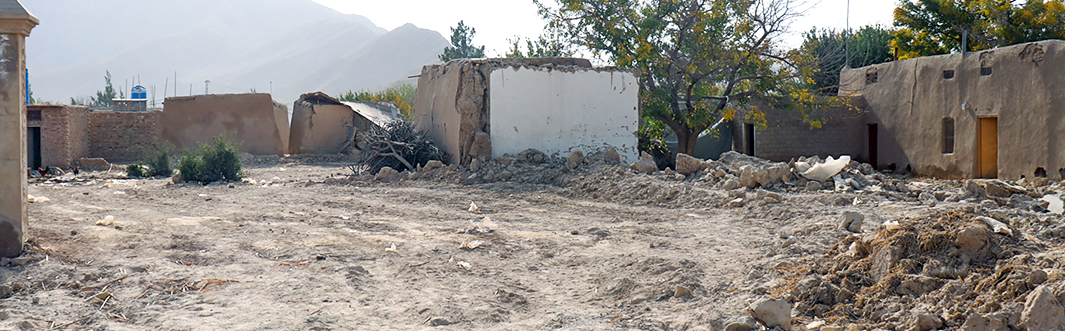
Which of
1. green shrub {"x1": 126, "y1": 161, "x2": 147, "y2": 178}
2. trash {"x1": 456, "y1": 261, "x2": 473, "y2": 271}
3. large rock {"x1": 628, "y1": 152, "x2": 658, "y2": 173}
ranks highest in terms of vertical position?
large rock {"x1": 628, "y1": 152, "x2": 658, "y2": 173}

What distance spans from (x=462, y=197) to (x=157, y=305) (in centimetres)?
517

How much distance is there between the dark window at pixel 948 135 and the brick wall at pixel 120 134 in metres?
17.0

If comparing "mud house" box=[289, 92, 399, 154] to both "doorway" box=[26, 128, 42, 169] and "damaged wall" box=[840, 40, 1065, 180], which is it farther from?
"damaged wall" box=[840, 40, 1065, 180]

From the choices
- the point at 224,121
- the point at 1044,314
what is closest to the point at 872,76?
the point at 1044,314

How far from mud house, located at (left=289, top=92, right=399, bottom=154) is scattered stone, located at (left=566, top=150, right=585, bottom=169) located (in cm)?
930

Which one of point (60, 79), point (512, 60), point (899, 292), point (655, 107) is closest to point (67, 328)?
point (899, 292)

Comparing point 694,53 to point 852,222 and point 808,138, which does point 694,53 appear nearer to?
point 808,138

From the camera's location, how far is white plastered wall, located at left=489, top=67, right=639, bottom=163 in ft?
36.7

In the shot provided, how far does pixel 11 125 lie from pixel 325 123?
14.9 metres

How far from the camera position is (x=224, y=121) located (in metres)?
17.3

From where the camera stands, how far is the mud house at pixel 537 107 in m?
11.1

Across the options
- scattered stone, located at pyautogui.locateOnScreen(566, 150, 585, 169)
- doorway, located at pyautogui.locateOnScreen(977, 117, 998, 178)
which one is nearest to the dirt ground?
scattered stone, located at pyautogui.locateOnScreen(566, 150, 585, 169)

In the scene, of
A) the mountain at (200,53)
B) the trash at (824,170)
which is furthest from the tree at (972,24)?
the mountain at (200,53)

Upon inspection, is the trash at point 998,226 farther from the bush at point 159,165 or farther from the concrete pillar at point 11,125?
the bush at point 159,165
